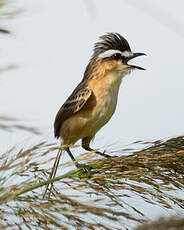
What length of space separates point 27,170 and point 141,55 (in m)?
2.92

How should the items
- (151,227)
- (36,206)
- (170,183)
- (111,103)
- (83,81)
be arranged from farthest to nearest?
(83,81)
(111,103)
(170,183)
(36,206)
(151,227)

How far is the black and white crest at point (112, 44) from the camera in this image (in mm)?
4828

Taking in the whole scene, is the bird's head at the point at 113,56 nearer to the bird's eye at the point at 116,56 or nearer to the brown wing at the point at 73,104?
the bird's eye at the point at 116,56

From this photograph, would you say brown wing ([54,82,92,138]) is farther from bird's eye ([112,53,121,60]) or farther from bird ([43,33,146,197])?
bird's eye ([112,53,121,60])

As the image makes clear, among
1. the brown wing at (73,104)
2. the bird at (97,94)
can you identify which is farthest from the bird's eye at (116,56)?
the brown wing at (73,104)

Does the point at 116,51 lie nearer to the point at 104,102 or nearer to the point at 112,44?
the point at 112,44

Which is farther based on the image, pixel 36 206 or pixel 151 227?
pixel 36 206

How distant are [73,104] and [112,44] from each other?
0.77 meters

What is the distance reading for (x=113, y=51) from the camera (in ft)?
16.0

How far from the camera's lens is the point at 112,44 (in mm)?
4883

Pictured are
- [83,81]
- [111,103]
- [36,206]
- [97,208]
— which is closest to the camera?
[97,208]

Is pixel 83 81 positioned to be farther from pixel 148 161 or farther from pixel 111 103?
pixel 148 161

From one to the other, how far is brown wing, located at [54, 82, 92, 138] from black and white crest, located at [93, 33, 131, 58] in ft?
1.42

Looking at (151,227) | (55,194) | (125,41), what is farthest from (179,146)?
(125,41)
